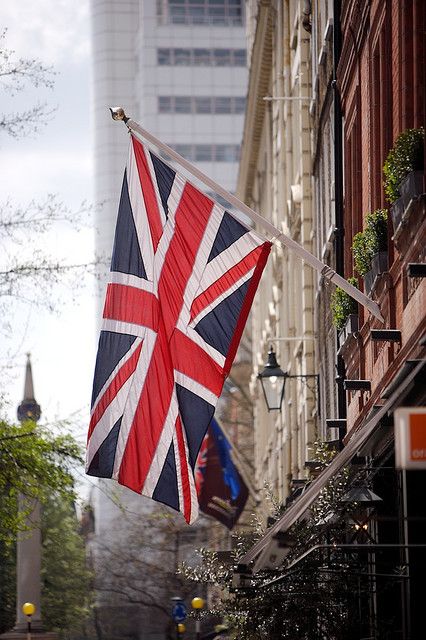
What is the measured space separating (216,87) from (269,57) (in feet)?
390

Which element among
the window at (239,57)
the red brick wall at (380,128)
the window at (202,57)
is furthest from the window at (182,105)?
the red brick wall at (380,128)

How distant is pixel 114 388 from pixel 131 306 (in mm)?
912

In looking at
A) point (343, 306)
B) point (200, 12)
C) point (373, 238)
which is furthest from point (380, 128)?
point (200, 12)

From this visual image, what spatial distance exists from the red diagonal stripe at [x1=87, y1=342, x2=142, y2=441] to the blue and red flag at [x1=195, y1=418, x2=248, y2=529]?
34294 mm

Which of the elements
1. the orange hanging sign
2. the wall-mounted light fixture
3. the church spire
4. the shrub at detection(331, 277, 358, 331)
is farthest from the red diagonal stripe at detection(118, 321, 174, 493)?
the church spire

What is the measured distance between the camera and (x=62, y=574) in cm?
7019

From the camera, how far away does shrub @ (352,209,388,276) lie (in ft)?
63.6

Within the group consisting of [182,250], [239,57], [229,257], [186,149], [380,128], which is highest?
[239,57]

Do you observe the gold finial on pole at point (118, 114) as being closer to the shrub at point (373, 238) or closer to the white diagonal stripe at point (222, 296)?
the white diagonal stripe at point (222, 296)

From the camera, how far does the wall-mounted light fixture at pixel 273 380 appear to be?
30156 mm

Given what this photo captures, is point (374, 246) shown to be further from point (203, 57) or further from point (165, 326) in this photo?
point (203, 57)

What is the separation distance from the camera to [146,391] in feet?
59.3

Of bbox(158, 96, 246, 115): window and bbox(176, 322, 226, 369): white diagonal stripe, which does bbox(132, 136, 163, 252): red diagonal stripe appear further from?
bbox(158, 96, 246, 115): window

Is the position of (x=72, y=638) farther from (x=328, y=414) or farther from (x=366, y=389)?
(x=366, y=389)
